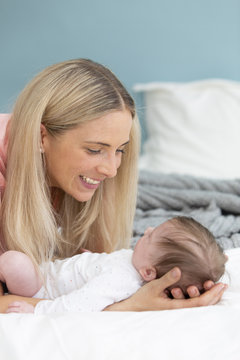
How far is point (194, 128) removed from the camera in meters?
2.49

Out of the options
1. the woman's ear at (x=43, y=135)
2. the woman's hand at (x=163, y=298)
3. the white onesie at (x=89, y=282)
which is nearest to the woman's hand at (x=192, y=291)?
the woman's hand at (x=163, y=298)

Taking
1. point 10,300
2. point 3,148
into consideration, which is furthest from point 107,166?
point 10,300

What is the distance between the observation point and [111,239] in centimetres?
152

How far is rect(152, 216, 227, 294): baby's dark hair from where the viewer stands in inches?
40.2

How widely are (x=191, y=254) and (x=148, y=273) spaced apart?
0.46 feet

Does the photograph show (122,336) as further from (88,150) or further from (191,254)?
(88,150)

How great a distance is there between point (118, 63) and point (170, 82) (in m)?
0.31

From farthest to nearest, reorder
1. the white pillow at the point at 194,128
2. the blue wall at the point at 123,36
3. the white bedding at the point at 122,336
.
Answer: the blue wall at the point at 123,36 < the white pillow at the point at 194,128 < the white bedding at the point at 122,336

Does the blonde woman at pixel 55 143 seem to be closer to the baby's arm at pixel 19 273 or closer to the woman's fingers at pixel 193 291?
the baby's arm at pixel 19 273

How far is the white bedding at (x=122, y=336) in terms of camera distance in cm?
81

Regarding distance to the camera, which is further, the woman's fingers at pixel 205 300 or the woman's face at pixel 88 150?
the woman's face at pixel 88 150

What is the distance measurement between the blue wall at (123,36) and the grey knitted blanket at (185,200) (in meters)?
1.04

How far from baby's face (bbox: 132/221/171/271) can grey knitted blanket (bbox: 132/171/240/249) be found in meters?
0.49

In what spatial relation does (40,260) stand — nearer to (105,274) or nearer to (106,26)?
(105,274)
